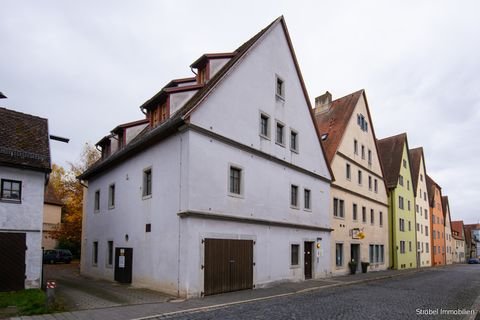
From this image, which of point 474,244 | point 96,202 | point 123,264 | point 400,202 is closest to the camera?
point 123,264

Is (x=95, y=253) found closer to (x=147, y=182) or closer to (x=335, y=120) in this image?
(x=147, y=182)

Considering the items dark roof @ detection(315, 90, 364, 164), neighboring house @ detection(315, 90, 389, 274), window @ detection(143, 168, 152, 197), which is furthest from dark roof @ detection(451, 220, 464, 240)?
window @ detection(143, 168, 152, 197)

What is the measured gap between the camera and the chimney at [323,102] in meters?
36.9

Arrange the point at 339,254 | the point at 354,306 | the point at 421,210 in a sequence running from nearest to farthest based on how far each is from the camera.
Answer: the point at 354,306, the point at 339,254, the point at 421,210

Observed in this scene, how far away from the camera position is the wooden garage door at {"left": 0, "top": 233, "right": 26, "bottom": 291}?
15.3m

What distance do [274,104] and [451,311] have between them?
1232 cm

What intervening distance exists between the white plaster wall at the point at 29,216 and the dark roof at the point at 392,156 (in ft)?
109

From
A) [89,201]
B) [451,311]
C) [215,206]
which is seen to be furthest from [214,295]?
[89,201]

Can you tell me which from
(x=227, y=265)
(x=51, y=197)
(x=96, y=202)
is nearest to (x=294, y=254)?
(x=227, y=265)

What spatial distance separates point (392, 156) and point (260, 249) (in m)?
30.0

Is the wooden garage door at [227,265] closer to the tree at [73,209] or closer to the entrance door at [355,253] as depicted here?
the entrance door at [355,253]

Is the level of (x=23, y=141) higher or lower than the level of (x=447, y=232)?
higher

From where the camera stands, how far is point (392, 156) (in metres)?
45.1

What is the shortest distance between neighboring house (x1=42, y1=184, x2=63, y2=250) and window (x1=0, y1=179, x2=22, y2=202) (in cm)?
2994
